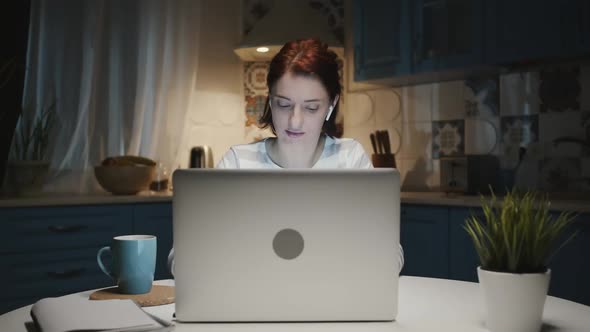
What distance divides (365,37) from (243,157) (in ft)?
5.40

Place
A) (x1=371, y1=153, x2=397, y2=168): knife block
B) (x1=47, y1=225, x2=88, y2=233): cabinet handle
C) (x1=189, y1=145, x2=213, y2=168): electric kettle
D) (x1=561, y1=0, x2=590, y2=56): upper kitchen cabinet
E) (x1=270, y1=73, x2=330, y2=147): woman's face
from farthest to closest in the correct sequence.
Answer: (x1=189, y1=145, x2=213, y2=168): electric kettle < (x1=371, y1=153, x2=397, y2=168): knife block < (x1=47, y1=225, x2=88, y2=233): cabinet handle < (x1=561, y1=0, x2=590, y2=56): upper kitchen cabinet < (x1=270, y1=73, x2=330, y2=147): woman's face

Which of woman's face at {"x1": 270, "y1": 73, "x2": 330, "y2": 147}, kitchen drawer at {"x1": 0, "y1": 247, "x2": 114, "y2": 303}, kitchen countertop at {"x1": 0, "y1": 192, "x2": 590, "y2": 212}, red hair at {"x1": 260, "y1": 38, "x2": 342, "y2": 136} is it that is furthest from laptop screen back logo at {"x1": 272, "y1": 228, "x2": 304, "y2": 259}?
kitchen drawer at {"x1": 0, "y1": 247, "x2": 114, "y2": 303}

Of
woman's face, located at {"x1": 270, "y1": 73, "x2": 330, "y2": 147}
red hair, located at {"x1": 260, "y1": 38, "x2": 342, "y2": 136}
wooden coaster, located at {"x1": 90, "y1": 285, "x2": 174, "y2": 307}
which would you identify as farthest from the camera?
red hair, located at {"x1": 260, "y1": 38, "x2": 342, "y2": 136}

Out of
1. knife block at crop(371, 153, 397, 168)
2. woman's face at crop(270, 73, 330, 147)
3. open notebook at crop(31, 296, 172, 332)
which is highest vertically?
woman's face at crop(270, 73, 330, 147)

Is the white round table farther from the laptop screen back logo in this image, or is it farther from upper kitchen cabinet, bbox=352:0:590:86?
upper kitchen cabinet, bbox=352:0:590:86

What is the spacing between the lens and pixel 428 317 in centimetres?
103

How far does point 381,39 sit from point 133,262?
2419 mm

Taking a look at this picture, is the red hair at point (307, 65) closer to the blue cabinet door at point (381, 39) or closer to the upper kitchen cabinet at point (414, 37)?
the upper kitchen cabinet at point (414, 37)

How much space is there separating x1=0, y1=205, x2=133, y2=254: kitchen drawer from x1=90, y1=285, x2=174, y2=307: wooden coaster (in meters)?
1.61

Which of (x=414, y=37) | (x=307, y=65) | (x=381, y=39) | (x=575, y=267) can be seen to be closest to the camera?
(x=307, y=65)

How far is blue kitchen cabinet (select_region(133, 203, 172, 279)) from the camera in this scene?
9.77 ft

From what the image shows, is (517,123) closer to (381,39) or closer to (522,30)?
(522,30)

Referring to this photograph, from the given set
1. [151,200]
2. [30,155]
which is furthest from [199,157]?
[30,155]

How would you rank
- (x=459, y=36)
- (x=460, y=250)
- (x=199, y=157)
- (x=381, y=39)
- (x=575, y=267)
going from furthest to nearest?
(x=199, y=157) < (x=381, y=39) < (x=459, y=36) < (x=460, y=250) < (x=575, y=267)
